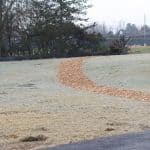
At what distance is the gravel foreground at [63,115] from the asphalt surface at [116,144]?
48 centimetres

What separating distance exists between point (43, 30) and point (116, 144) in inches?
1608

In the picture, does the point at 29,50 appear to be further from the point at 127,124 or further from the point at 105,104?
the point at 127,124

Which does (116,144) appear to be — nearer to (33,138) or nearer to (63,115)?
(33,138)

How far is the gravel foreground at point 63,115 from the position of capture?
10836 mm

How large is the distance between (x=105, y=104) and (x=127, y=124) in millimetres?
3937

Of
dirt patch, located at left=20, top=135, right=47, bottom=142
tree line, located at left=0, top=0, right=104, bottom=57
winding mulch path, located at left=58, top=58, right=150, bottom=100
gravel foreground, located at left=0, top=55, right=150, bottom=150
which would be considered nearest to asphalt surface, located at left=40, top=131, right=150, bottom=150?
gravel foreground, located at left=0, top=55, right=150, bottom=150

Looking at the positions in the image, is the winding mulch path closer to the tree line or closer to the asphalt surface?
the asphalt surface

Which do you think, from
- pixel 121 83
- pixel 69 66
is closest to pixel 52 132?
pixel 121 83

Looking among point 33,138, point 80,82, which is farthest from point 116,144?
point 80,82

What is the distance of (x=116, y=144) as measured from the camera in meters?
9.45

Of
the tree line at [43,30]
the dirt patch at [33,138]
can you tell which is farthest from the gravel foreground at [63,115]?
the tree line at [43,30]

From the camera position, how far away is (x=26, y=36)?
49.2m

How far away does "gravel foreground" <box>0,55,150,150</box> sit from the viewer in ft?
35.6

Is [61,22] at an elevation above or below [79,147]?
above
